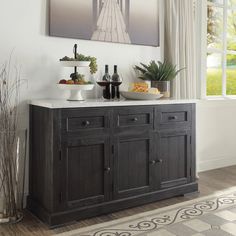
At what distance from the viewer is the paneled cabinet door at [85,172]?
2.60 meters

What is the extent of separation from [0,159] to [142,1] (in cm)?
198

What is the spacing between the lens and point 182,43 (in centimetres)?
372

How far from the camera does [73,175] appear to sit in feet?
8.63

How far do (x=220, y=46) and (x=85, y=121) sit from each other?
8.01ft

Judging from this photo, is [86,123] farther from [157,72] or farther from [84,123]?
[157,72]

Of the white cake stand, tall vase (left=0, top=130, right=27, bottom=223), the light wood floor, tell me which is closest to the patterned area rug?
the light wood floor

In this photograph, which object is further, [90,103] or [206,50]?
[206,50]

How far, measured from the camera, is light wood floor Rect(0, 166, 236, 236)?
98.2 inches

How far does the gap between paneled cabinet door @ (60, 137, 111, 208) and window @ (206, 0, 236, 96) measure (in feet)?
6.74

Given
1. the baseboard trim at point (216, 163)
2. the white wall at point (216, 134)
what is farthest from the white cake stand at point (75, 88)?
the baseboard trim at point (216, 163)

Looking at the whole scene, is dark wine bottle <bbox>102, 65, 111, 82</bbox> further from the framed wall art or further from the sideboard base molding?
the sideboard base molding

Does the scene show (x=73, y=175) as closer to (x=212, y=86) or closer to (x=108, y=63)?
(x=108, y=63)

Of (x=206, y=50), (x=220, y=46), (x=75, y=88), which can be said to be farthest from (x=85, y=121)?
(x=220, y=46)

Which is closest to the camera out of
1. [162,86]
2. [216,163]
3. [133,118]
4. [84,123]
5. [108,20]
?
[84,123]
